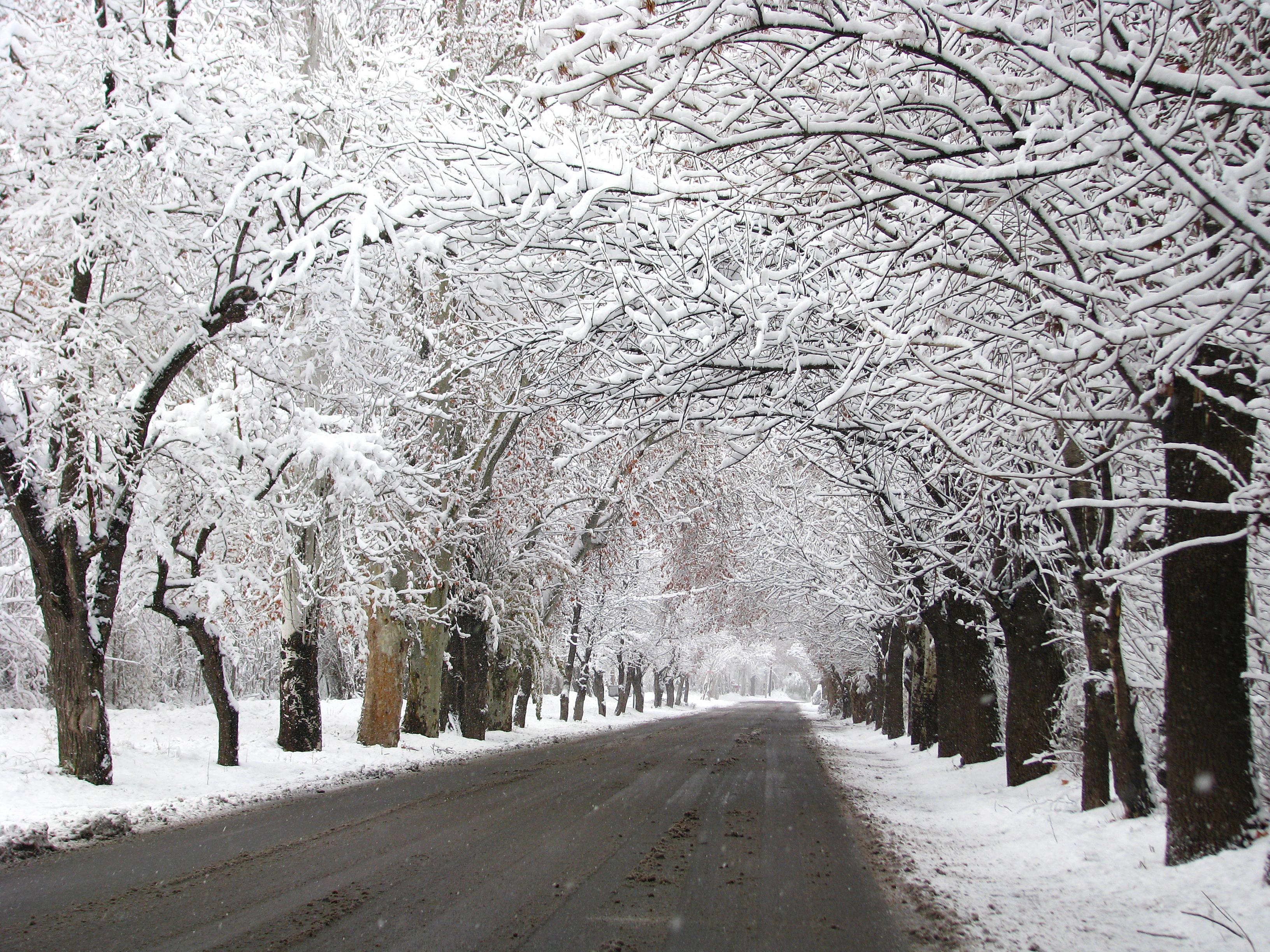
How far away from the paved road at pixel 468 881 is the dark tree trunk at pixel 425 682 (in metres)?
8.23

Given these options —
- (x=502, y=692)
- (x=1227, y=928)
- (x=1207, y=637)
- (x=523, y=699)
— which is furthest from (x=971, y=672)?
(x=523, y=699)

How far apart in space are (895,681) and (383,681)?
1670cm

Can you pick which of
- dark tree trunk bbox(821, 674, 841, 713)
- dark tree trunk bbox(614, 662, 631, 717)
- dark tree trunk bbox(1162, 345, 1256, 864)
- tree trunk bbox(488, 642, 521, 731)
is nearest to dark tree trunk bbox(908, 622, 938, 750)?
tree trunk bbox(488, 642, 521, 731)

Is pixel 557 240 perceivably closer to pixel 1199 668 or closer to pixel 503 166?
pixel 503 166

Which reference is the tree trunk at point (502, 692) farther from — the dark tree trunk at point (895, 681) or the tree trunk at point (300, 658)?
the dark tree trunk at point (895, 681)

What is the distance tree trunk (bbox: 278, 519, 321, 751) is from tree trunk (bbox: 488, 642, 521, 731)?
29.9ft

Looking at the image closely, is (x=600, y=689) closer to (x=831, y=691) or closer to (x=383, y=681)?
(x=831, y=691)

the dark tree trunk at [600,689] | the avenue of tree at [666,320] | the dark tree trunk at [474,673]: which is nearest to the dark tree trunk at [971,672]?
the avenue of tree at [666,320]

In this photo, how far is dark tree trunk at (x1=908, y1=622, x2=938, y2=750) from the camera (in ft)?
67.6

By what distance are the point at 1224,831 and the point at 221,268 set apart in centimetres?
1125

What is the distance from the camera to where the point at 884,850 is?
8.41 meters

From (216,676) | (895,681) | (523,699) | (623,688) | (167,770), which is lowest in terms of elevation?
(623,688)

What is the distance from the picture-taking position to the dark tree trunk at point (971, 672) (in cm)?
1400

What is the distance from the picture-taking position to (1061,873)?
23.5 ft
